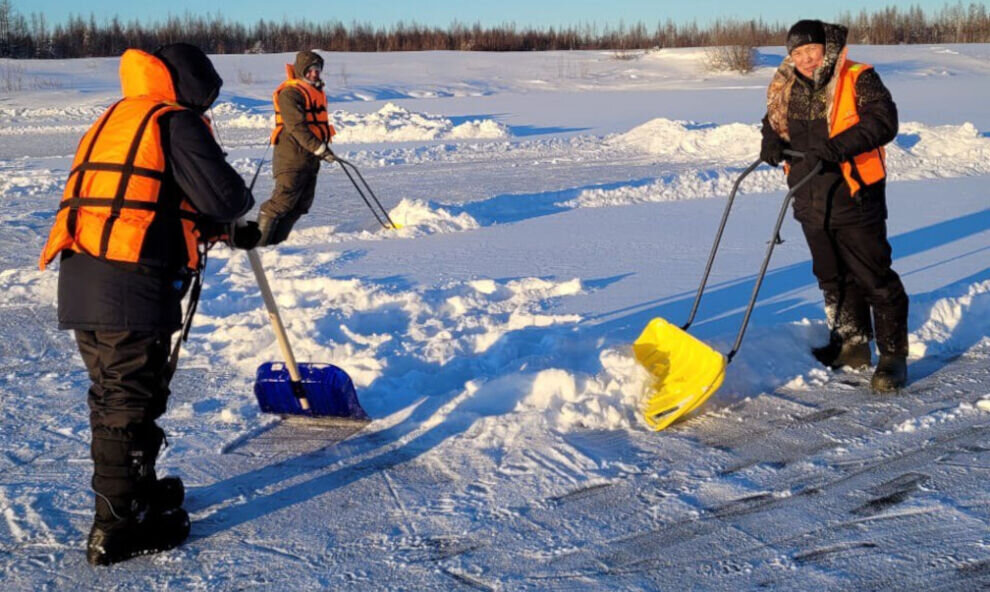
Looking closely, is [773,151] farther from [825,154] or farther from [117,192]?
[117,192]

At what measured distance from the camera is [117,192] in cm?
322

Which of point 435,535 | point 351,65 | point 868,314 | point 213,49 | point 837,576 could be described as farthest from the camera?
point 213,49

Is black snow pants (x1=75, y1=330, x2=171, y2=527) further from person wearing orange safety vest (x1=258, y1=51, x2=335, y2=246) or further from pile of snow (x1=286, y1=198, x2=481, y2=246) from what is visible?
pile of snow (x1=286, y1=198, x2=481, y2=246)

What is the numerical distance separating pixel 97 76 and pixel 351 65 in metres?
9.04

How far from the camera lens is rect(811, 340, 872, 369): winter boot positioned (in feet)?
17.0

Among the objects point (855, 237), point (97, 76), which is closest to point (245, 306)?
point (855, 237)

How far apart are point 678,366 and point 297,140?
14.2ft

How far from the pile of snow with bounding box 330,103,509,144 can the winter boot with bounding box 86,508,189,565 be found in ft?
51.3

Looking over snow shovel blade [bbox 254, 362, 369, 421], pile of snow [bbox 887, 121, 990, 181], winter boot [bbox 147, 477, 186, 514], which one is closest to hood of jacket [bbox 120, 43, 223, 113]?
winter boot [bbox 147, 477, 186, 514]

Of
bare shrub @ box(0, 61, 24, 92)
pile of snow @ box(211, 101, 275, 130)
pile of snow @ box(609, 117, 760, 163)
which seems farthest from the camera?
bare shrub @ box(0, 61, 24, 92)

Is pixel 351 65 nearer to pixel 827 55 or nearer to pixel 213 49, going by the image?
pixel 213 49

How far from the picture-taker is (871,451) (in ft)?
13.4

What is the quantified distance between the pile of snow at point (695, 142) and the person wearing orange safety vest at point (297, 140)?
24.8 ft

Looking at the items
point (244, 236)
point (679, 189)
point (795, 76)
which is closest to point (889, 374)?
point (795, 76)
